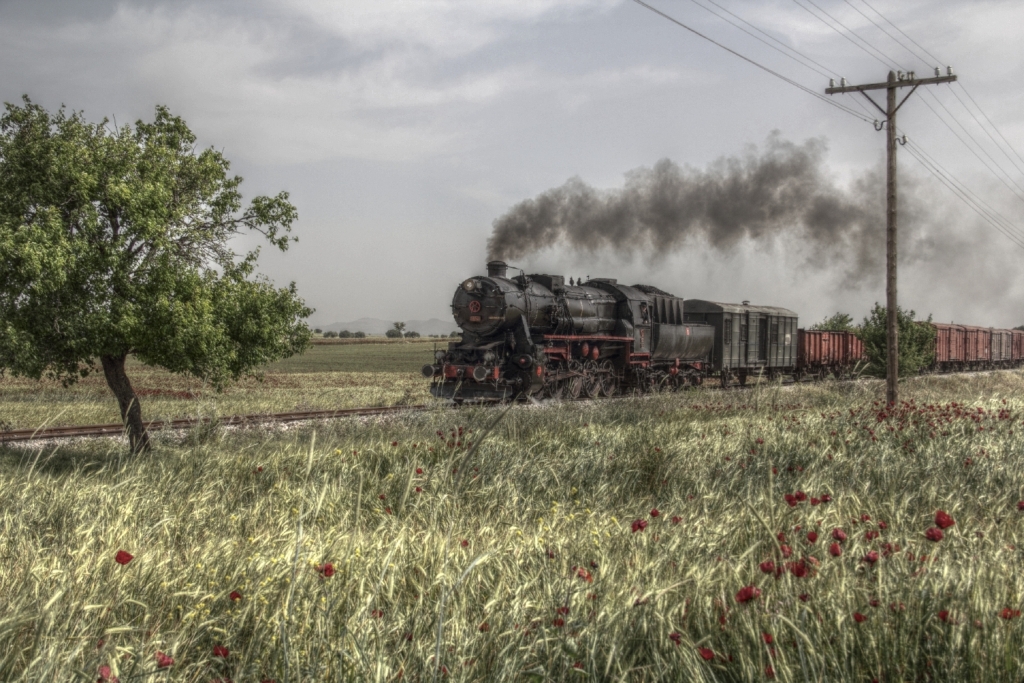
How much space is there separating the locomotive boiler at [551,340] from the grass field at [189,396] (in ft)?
6.04

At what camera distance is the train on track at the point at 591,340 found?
739 inches

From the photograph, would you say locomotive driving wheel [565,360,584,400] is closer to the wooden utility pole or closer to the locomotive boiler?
the locomotive boiler

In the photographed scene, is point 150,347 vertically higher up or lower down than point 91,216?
lower down

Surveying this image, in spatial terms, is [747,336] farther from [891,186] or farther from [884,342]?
[891,186]

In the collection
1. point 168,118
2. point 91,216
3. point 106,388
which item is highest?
point 168,118

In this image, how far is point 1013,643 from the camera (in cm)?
371

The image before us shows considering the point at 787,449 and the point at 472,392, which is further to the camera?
the point at 472,392

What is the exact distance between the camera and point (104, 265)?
11.9 meters

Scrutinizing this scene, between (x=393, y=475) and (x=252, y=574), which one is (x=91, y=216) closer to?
(x=393, y=475)

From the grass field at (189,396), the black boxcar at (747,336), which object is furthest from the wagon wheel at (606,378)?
the black boxcar at (747,336)

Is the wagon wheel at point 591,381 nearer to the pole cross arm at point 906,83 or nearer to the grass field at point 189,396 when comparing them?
the grass field at point 189,396

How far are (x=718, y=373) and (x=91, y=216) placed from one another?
1956cm

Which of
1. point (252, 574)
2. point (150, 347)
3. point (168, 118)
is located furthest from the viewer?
point (168, 118)

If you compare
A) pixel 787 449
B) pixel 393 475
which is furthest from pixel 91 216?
pixel 787 449
